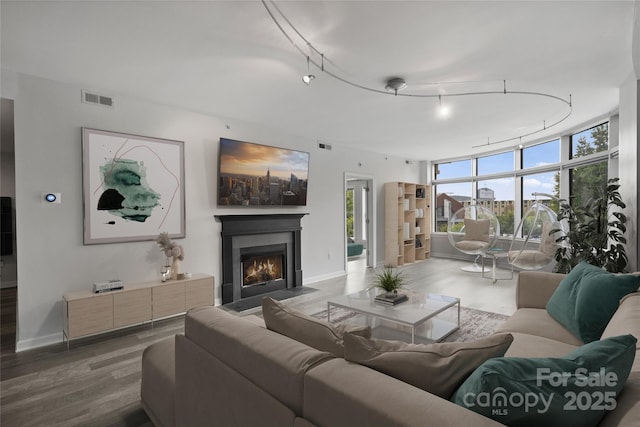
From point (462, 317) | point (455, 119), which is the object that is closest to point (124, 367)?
point (462, 317)

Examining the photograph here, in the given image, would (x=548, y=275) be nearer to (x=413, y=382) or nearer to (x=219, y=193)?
(x=413, y=382)

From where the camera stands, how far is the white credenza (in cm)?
302

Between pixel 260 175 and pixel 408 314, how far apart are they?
3.10 m

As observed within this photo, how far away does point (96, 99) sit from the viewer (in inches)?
135

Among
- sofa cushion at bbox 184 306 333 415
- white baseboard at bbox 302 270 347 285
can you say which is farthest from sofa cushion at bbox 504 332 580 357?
white baseboard at bbox 302 270 347 285

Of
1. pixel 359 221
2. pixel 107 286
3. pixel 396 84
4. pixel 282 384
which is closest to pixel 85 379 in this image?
pixel 107 286

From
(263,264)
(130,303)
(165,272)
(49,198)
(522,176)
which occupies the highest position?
(522,176)

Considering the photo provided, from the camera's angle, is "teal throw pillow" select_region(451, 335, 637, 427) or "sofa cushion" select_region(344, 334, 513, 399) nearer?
"teal throw pillow" select_region(451, 335, 637, 427)

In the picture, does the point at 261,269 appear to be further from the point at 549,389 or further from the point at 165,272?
the point at 549,389

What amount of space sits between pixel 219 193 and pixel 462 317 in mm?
3597

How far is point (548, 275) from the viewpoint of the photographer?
8.98 ft

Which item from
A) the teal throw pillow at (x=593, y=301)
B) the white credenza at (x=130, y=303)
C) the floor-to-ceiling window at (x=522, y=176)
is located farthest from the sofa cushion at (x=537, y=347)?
the white credenza at (x=130, y=303)

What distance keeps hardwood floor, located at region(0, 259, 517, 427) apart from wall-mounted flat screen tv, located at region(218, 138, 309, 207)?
1693 millimetres

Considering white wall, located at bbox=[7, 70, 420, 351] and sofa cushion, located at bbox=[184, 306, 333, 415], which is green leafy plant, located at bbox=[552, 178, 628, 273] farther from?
white wall, located at bbox=[7, 70, 420, 351]
